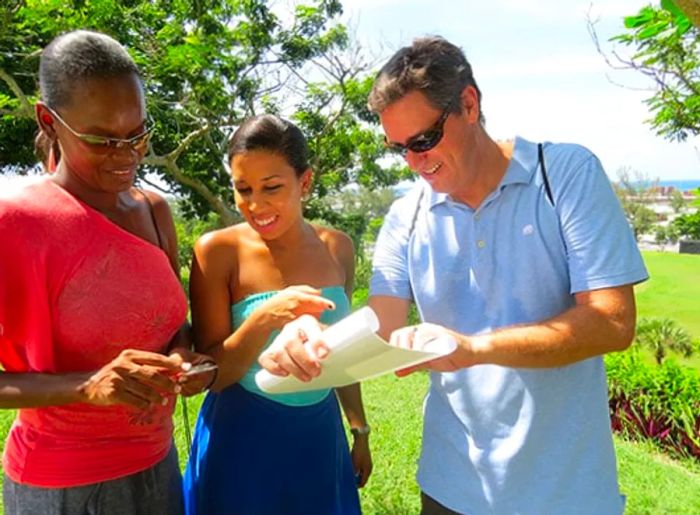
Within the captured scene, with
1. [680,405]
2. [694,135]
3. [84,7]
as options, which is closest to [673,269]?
[694,135]

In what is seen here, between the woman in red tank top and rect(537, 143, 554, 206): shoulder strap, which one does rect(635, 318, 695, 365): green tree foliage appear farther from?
the woman in red tank top

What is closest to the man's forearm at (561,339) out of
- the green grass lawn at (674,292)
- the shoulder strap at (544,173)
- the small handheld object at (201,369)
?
the shoulder strap at (544,173)

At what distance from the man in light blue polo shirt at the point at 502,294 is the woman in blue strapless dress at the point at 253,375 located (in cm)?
31

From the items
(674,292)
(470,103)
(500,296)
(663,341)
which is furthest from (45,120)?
(674,292)

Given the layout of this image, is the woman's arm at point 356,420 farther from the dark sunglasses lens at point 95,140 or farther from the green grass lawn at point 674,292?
the green grass lawn at point 674,292

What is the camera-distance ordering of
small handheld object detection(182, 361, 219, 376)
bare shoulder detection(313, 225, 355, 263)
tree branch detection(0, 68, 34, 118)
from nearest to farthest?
small handheld object detection(182, 361, 219, 376)
bare shoulder detection(313, 225, 355, 263)
tree branch detection(0, 68, 34, 118)

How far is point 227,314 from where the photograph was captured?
184 centimetres

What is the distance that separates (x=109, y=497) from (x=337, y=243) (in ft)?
3.28

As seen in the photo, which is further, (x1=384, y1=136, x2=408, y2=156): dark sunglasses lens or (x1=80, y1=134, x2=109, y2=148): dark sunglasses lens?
(x1=384, y1=136, x2=408, y2=156): dark sunglasses lens

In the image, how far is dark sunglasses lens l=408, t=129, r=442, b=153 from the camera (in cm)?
169

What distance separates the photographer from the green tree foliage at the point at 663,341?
374 inches

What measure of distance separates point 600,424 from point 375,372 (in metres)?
0.59

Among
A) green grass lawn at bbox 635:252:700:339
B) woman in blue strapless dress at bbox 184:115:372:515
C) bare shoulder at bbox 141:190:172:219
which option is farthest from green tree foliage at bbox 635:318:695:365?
bare shoulder at bbox 141:190:172:219

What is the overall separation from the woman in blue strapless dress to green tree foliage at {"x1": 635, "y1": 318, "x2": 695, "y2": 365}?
342 inches
